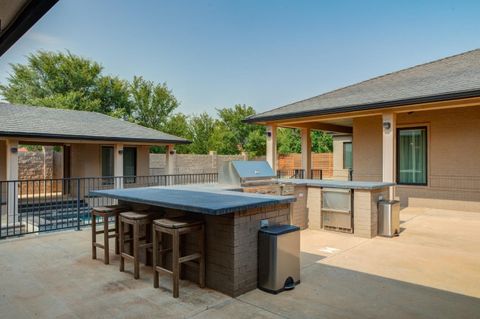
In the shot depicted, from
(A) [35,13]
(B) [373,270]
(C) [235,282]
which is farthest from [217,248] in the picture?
(A) [35,13]

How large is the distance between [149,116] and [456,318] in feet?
101

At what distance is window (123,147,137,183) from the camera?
13922 millimetres

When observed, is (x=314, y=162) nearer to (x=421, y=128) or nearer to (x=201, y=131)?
(x=421, y=128)

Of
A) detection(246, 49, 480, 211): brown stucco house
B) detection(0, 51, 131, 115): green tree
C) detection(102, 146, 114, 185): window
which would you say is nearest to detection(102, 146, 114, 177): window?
detection(102, 146, 114, 185): window

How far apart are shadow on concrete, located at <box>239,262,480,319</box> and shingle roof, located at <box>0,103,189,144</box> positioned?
9.37 metres

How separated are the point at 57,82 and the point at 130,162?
1770 cm

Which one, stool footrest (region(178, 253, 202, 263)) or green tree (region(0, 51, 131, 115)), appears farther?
green tree (region(0, 51, 131, 115))

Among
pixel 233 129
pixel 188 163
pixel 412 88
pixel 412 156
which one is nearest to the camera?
pixel 412 88

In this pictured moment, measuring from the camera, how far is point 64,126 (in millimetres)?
11602

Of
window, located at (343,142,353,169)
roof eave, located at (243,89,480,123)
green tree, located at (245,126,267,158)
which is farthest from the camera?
green tree, located at (245,126,267,158)

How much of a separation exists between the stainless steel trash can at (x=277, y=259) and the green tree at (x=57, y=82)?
2602cm

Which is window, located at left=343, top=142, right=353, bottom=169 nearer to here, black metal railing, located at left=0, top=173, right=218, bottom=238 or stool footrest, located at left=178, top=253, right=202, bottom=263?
black metal railing, located at left=0, top=173, right=218, bottom=238

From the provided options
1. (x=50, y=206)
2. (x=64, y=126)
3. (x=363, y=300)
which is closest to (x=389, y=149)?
(x=363, y=300)

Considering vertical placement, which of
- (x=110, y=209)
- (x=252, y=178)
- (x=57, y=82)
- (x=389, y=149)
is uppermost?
(x=57, y=82)
